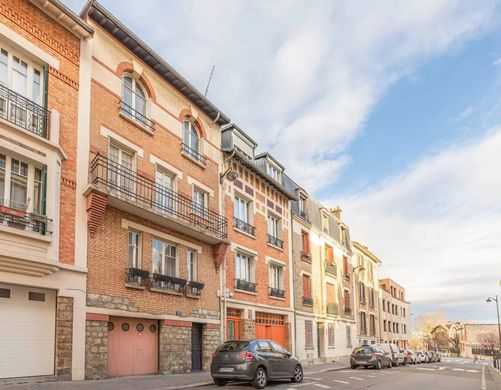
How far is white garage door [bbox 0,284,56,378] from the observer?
478 inches

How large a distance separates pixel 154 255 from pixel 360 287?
29.2 metres

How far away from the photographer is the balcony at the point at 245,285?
2267 cm

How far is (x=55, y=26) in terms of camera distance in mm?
14570

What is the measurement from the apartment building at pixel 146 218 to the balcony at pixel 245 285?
1868 millimetres

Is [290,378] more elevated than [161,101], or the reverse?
[161,101]

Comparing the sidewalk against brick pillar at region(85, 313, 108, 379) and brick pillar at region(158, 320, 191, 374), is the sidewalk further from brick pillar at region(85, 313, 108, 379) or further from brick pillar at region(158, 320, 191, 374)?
brick pillar at region(158, 320, 191, 374)

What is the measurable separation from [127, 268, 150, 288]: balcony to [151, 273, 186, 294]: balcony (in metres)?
0.37

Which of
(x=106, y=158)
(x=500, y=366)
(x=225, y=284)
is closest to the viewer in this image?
(x=106, y=158)

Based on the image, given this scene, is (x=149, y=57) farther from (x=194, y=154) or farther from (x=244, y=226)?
(x=244, y=226)

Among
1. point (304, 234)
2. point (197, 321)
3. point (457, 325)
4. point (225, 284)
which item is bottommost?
point (457, 325)

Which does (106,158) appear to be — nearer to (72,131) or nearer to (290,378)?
(72,131)

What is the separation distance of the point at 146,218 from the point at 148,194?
2.80ft

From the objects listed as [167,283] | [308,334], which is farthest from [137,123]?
[308,334]

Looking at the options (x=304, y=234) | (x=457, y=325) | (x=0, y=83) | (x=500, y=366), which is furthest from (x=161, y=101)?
(x=457, y=325)
